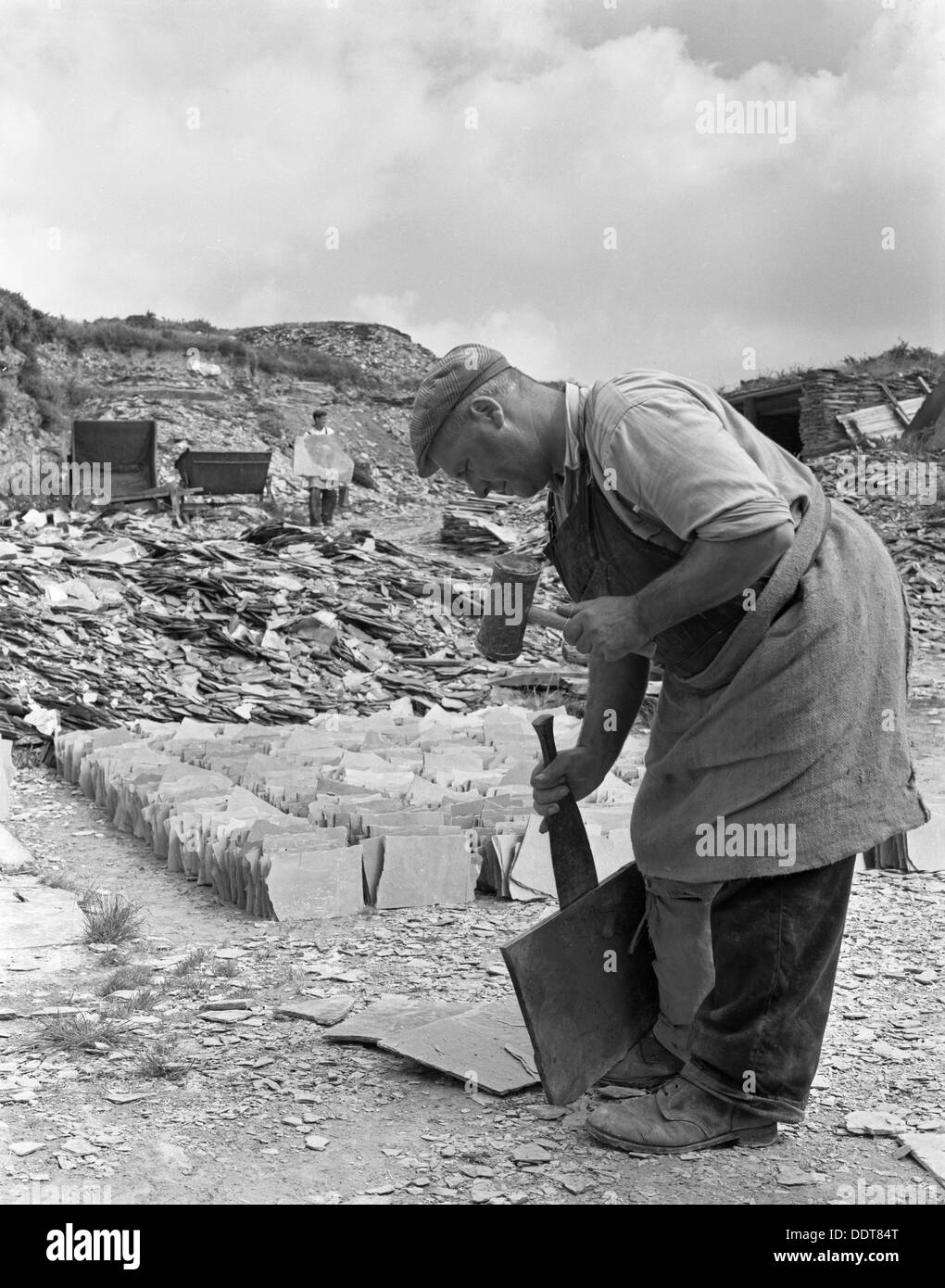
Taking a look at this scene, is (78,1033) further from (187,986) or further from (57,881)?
(57,881)

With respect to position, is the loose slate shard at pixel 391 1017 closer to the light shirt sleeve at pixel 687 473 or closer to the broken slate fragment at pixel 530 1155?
the broken slate fragment at pixel 530 1155

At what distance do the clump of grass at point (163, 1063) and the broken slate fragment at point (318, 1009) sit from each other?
13.7 inches

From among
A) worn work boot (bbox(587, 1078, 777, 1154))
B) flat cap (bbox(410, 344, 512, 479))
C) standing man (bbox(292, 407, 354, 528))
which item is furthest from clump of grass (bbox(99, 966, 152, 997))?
standing man (bbox(292, 407, 354, 528))

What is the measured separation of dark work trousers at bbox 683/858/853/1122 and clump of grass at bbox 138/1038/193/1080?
4.10 ft

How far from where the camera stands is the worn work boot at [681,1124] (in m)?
2.28

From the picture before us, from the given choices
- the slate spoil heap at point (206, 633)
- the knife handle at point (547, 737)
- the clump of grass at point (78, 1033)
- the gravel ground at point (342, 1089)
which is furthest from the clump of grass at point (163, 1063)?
the slate spoil heap at point (206, 633)

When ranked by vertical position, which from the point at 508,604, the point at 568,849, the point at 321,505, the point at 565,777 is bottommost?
the point at 568,849

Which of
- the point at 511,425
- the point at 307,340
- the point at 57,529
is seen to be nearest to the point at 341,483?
the point at 57,529

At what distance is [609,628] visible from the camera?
2.06 meters

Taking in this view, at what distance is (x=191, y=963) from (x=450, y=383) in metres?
2.13

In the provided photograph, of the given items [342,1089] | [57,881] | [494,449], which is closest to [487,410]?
[494,449]

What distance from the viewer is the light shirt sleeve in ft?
6.22

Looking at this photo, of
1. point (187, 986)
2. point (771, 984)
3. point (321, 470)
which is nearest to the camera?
point (771, 984)
